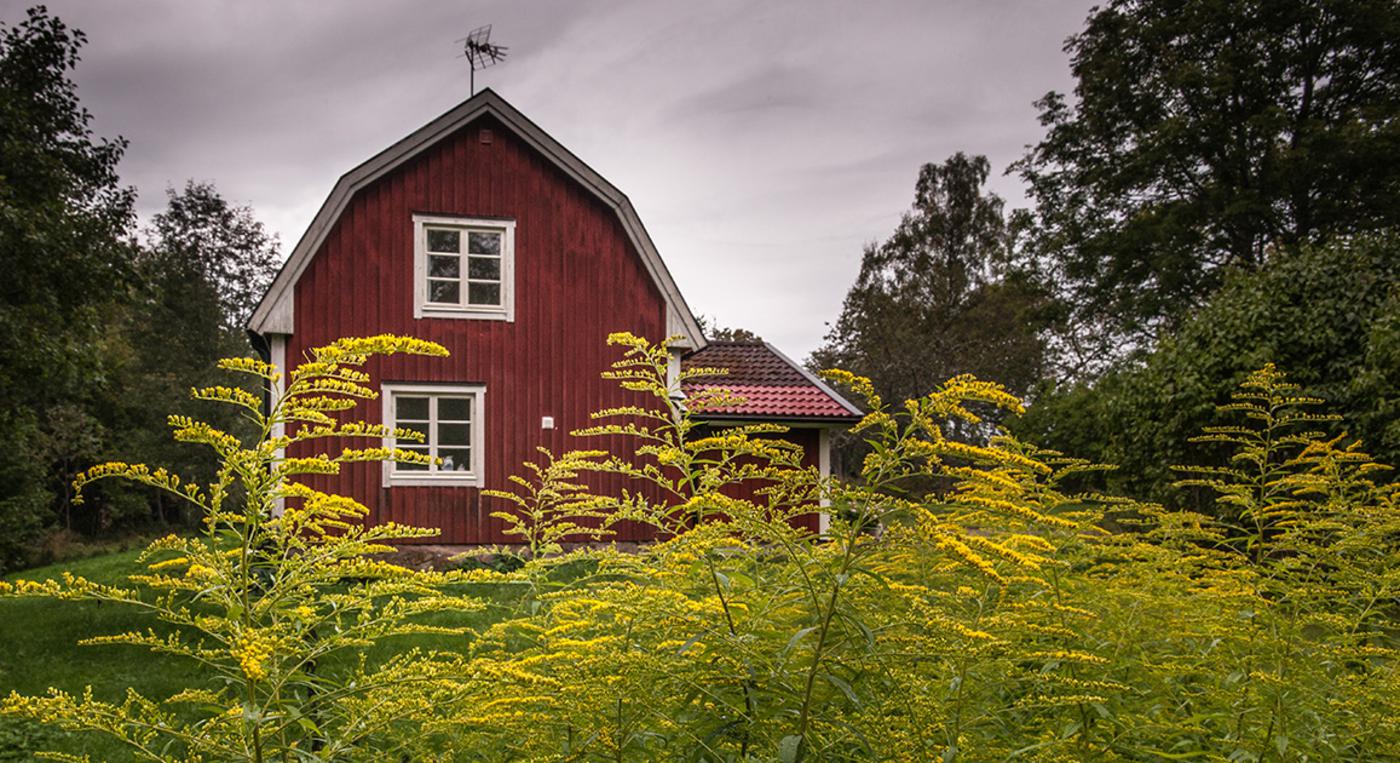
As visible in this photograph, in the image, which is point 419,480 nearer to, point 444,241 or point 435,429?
point 435,429

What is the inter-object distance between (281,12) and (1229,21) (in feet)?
70.5

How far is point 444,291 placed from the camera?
13953 mm

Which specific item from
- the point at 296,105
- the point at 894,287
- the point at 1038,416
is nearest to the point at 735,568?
the point at 296,105

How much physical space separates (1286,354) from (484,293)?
11.6 metres

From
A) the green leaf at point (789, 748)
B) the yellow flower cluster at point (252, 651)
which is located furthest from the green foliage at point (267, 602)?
the green leaf at point (789, 748)

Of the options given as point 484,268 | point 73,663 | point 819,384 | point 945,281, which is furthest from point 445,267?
point 945,281

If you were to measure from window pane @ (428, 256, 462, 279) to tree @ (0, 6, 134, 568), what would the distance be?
413 centimetres

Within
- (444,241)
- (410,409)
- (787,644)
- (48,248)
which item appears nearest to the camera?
(787,644)

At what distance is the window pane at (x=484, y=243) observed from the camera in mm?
14102

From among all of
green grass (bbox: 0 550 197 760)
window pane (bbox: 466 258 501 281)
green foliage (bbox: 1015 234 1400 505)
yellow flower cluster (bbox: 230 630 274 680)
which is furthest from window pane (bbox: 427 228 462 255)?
yellow flower cluster (bbox: 230 630 274 680)

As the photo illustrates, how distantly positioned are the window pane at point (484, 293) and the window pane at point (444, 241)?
68cm

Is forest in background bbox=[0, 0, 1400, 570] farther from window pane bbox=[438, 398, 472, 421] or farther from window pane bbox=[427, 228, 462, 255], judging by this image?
window pane bbox=[438, 398, 472, 421]

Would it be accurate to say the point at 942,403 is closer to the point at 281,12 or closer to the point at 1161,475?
the point at 1161,475

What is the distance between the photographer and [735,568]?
104 inches
